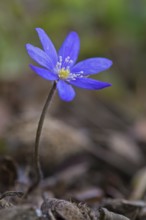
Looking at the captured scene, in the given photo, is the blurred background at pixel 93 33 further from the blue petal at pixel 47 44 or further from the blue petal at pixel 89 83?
the blue petal at pixel 89 83

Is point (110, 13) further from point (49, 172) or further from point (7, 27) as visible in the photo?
point (49, 172)

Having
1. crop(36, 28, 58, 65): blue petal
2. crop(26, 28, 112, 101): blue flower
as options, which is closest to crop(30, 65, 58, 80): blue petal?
crop(26, 28, 112, 101): blue flower

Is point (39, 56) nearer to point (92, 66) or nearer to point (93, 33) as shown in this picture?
point (92, 66)

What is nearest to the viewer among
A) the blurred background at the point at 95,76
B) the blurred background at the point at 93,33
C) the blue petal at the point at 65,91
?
the blue petal at the point at 65,91

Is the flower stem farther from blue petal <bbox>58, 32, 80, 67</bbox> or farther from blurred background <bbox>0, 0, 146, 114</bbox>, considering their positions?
blurred background <bbox>0, 0, 146, 114</bbox>

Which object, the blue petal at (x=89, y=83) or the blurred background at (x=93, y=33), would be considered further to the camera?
the blurred background at (x=93, y=33)

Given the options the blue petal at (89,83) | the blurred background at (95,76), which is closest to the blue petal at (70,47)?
the blue petal at (89,83)

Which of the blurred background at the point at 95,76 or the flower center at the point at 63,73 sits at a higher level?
the blurred background at the point at 95,76

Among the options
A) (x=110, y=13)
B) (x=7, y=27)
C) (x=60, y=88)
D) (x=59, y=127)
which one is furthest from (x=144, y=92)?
(x=60, y=88)
